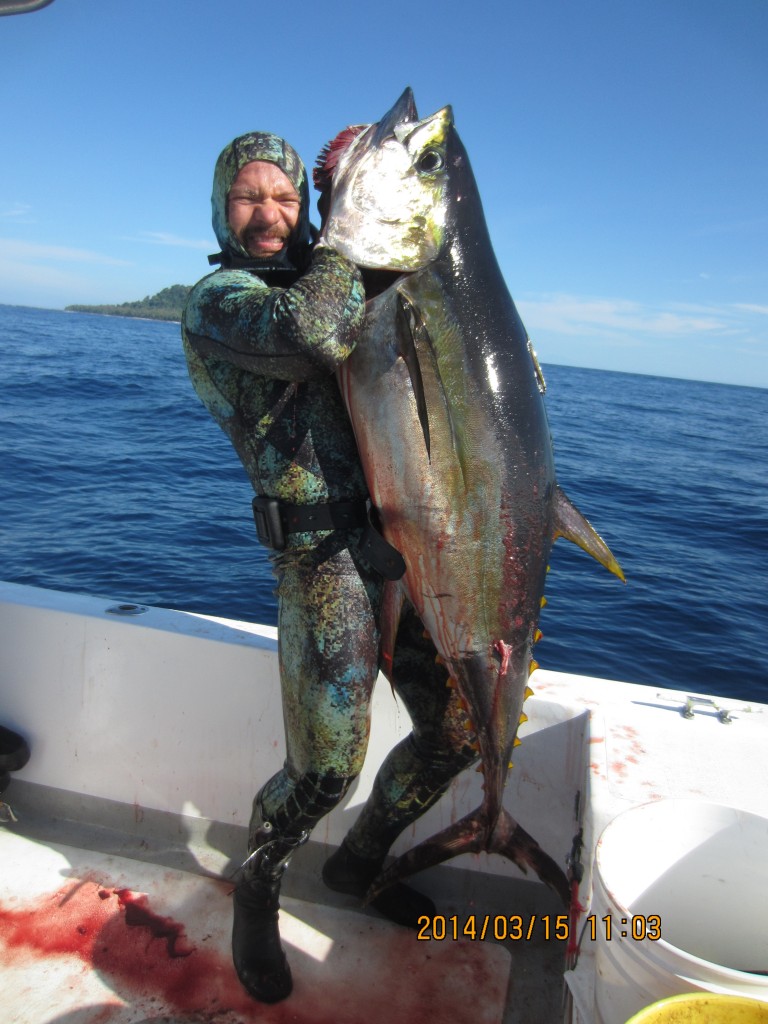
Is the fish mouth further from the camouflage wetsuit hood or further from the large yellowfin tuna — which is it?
the camouflage wetsuit hood

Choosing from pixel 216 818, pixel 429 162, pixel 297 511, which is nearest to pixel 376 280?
pixel 429 162

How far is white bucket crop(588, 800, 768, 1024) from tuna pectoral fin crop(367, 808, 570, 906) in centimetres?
53

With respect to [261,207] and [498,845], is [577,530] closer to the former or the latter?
[498,845]

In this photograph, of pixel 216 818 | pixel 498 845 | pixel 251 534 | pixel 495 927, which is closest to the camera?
pixel 498 845

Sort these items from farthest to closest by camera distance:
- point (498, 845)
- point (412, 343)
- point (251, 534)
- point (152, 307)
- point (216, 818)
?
1. point (152, 307)
2. point (251, 534)
3. point (216, 818)
4. point (498, 845)
5. point (412, 343)

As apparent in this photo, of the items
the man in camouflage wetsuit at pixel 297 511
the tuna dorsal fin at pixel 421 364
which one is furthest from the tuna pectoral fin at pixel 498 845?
the tuna dorsal fin at pixel 421 364

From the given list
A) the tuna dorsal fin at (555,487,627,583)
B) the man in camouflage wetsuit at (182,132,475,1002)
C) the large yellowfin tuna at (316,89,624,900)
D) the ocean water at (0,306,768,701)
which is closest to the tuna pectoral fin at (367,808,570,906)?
the man in camouflage wetsuit at (182,132,475,1002)

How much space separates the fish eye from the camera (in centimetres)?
209

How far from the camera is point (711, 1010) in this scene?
135 centimetres

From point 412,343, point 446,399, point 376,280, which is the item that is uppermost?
point 376,280

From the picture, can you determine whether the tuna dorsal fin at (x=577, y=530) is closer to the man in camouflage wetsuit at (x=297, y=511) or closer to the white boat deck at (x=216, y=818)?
the man in camouflage wetsuit at (x=297, y=511)

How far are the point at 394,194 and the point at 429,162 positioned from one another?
155 mm

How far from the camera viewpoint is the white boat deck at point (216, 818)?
2449mm

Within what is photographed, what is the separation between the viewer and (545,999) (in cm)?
259
